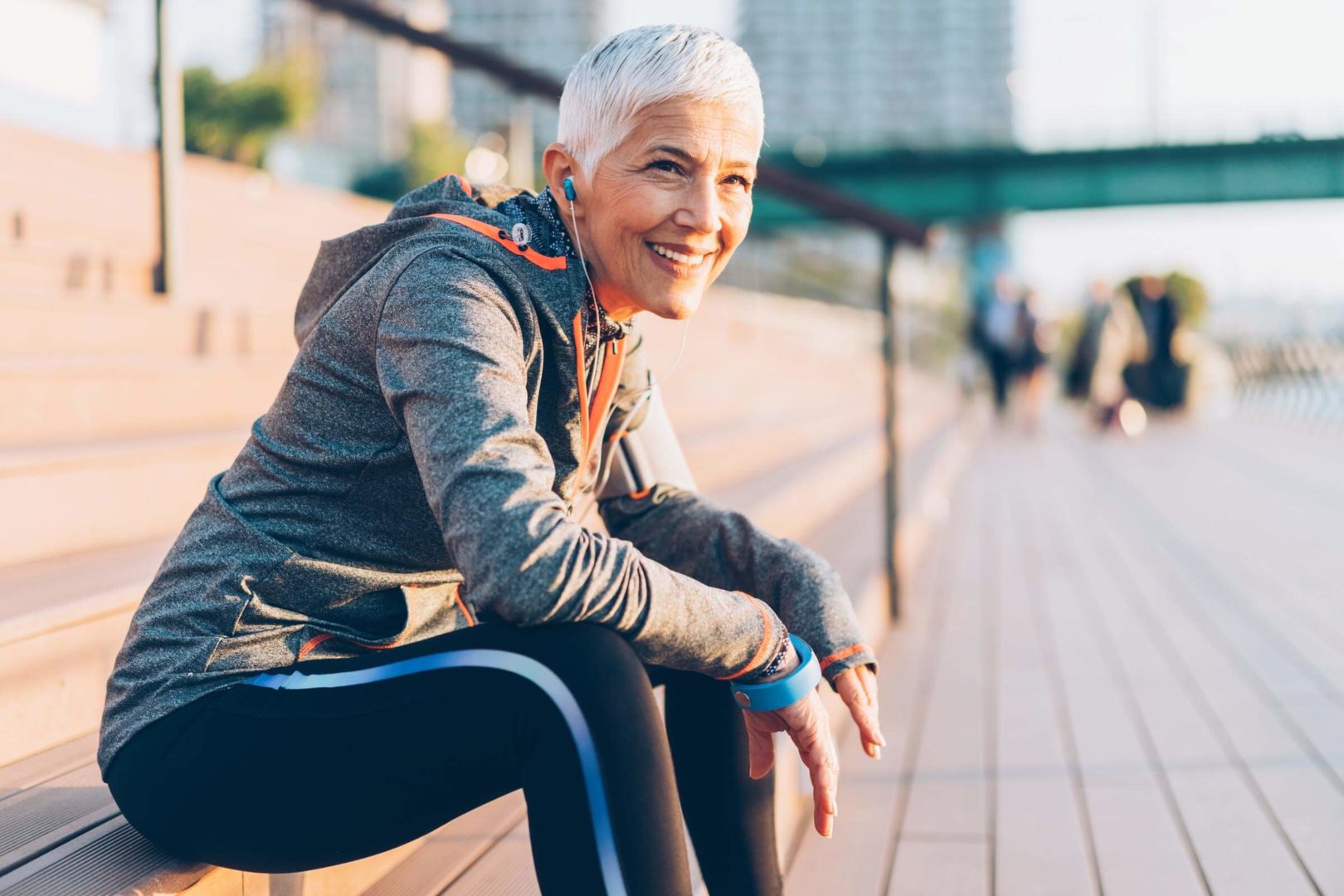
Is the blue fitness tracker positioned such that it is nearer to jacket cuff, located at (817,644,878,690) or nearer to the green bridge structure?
jacket cuff, located at (817,644,878,690)

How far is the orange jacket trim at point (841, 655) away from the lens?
143 cm

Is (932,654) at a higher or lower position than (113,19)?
lower

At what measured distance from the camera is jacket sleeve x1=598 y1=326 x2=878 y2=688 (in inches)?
56.9

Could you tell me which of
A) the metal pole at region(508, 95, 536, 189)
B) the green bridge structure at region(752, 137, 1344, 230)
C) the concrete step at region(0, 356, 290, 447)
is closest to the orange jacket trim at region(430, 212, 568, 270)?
the concrete step at region(0, 356, 290, 447)

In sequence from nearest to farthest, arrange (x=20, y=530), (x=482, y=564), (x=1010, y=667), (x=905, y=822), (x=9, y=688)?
(x=482, y=564), (x=9, y=688), (x=20, y=530), (x=905, y=822), (x=1010, y=667)

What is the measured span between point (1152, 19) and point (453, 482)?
112 ft

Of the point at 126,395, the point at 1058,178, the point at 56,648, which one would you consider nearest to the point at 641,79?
the point at 56,648

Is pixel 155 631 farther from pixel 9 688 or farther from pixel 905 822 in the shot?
pixel 905 822

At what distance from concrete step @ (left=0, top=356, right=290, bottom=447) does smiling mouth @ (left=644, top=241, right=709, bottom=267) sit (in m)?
1.63

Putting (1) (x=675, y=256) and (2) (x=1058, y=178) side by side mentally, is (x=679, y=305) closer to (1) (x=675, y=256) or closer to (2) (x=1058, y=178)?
(1) (x=675, y=256)

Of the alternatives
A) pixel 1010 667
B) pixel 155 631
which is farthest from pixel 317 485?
pixel 1010 667

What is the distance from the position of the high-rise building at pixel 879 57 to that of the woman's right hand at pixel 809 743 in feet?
461

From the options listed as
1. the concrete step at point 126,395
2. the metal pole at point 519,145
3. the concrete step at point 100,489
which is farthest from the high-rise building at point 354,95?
the metal pole at point 519,145

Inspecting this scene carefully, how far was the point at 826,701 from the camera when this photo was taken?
2.55 metres
